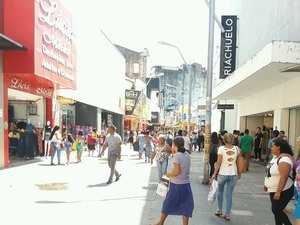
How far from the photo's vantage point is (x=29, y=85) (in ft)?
47.1

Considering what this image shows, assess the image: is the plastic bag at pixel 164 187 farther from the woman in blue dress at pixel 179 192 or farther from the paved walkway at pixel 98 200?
the paved walkway at pixel 98 200

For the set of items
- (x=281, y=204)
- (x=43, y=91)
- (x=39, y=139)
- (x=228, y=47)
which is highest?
(x=228, y=47)

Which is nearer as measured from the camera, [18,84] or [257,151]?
[18,84]

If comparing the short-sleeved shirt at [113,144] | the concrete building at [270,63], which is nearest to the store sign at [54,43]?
the short-sleeved shirt at [113,144]

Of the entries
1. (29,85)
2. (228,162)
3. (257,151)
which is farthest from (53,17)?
(257,151)

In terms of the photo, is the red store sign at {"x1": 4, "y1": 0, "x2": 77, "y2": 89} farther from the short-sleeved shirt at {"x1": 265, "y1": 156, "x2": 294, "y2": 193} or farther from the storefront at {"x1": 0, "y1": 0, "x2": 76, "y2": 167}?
the short-sleeved shirt at {"x1": 265, "y1": 156, "x2": 294, "y2": 193}

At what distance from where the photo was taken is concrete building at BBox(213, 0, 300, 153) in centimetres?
912

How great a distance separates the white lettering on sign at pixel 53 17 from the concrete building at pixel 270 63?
7142 millimetres

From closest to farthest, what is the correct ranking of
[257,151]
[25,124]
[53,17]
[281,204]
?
[281,204] < [53,17] < [25,124] < [257,151]

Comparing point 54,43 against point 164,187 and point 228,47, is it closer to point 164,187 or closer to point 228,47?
point 164,187

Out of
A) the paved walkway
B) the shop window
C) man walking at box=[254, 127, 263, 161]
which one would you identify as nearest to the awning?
the paved walkway

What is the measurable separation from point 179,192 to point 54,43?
1019 centimetres

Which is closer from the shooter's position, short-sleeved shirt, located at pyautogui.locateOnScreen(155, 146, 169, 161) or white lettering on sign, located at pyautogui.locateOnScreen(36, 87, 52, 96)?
short-sleeved shirt, located at pyautogui.locateOnScreen(155, 146, 169, 161)

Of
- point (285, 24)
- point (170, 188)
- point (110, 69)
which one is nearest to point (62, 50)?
point (285, 24)
